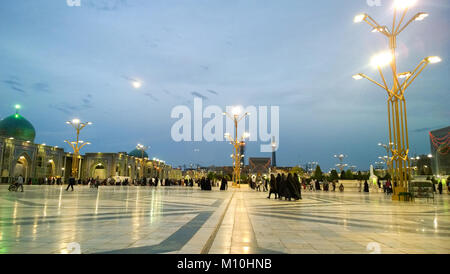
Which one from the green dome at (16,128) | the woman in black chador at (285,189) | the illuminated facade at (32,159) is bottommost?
the woman in black chador at (285,189)

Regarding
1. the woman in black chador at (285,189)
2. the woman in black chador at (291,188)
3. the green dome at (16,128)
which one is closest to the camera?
the woman in black chador at (291,188)

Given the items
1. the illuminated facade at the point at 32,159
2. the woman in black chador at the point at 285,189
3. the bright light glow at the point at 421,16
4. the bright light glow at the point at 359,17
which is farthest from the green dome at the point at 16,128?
the bright light glow at the point at 421,16

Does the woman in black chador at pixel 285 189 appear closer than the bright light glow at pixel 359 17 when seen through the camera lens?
No

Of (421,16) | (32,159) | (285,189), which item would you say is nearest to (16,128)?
(32,159)

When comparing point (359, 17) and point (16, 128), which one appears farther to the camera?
point (16, 128)

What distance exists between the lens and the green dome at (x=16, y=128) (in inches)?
1901

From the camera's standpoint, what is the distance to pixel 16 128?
160ft

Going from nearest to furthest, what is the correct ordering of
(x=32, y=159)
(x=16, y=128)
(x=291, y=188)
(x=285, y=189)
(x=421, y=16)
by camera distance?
(x=421, y=16) < (x=291, y=188) < (x=285, y=189) < (x=32, y=159) < (x=16, y=128)

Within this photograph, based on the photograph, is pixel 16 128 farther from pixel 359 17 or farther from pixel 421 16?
pixel 421 16

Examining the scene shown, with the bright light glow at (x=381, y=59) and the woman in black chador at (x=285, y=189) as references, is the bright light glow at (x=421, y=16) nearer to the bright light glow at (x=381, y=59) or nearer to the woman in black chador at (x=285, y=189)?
the bright light glow at (x=381, y=59)

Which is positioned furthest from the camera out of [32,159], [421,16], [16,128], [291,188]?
[16,128]

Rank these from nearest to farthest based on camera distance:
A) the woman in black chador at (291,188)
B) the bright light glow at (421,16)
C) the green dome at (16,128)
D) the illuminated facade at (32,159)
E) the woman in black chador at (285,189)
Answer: the bright light glow at (421,16), the woman in black chador at (291,188), the woman in black chador at (285,189), the illuminated facade at (32,159), the green dome at (16,128)

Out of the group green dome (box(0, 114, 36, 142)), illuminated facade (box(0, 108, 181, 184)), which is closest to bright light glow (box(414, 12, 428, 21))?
illuminated facade (box(0, 108, 181, 184))
